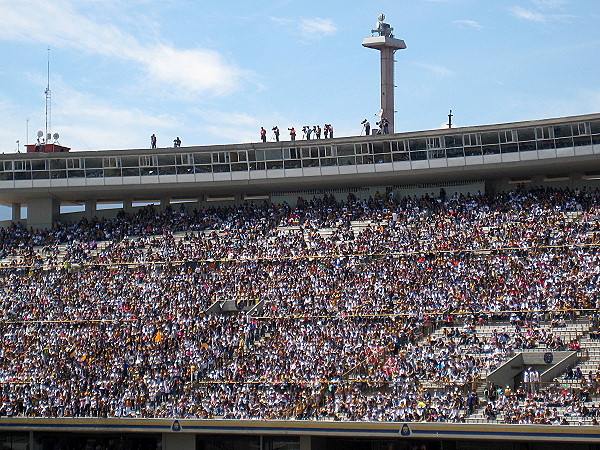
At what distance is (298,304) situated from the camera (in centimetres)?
4175

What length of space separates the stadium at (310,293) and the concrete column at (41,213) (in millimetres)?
89

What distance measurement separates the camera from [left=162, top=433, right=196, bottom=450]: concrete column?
37.5 m

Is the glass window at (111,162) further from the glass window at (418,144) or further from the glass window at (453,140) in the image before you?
the glass window at (453,140)

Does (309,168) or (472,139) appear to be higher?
(472,139)

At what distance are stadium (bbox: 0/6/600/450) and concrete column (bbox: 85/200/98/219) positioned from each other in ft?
0.43

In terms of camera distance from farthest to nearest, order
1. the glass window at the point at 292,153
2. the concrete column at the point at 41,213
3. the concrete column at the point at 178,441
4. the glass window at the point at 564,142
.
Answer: the concrete column at the point at 41,213 < the glass window at the point at 292,153 < the glass window at the point at 564,142 < the concrete column at the point at 178,441

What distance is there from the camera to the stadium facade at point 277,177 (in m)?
36.7

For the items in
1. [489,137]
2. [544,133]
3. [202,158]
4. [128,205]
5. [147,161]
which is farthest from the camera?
[128,205]

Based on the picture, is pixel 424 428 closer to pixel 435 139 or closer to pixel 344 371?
pixel 344 371

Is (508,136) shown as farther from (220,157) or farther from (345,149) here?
(220,157)

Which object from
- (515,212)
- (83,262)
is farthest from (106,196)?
(515,212)

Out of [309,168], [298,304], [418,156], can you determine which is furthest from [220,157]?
[298,304]

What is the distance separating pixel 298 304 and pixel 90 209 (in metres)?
19.6

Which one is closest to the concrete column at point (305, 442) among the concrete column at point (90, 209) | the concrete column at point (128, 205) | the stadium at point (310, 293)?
the stadium at point (310, 293)
